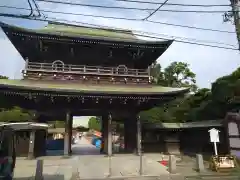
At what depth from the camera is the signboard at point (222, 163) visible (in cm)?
1282

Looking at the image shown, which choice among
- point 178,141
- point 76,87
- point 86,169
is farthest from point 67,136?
point 178,141

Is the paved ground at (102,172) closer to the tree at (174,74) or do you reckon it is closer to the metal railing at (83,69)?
the metal railing at (83,69)

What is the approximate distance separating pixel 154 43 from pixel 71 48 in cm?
755

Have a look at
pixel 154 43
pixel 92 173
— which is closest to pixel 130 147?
pixel 92 173

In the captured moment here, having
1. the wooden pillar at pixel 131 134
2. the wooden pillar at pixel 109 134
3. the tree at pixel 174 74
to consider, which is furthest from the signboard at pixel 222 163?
the tree at pixel 174 74

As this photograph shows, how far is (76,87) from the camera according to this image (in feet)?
54.9

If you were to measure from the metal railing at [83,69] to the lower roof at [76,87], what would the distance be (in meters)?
1.09

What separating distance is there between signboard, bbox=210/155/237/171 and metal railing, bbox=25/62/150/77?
9.41 metres

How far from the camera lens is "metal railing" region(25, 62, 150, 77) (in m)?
17.5

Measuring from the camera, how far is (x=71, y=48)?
18.2 m

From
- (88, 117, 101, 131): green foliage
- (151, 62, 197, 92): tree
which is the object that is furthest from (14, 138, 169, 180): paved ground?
(88, 117, 101, 131): green foliage

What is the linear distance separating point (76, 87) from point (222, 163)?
11923 mm

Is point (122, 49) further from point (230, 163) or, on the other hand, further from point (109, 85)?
point (230, 163)

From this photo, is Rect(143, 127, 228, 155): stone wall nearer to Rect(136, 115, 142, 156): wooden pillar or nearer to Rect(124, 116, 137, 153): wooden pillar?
Rect(124, 116, 137, 153): wooden pillar
